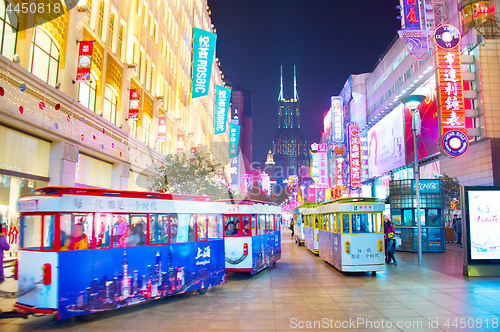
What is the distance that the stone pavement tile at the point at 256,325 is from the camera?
7031mm

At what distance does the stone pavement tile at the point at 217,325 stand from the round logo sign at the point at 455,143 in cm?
2050

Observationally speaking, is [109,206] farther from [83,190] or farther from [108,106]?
[108,106]

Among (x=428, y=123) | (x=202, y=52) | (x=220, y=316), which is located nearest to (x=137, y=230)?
(x=220, y=316)

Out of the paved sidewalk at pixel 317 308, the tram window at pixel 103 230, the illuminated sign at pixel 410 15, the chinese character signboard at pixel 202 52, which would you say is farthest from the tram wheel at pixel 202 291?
the illuminated sign at pixel 410 15

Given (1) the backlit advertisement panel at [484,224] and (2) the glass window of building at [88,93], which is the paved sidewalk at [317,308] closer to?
Result: (1) the backlit advertisement panel at [484,224]

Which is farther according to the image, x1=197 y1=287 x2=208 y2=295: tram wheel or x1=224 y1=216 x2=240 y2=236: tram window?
x1=224 y1=216 x2=240 y2=236: tram window

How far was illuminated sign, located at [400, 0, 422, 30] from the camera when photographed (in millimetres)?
31219

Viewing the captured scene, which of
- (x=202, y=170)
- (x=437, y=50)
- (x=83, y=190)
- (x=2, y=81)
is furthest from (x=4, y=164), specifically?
(x=437, y=50)

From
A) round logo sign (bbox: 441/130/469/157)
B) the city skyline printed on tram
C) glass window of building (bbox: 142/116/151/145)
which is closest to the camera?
the city skyline printed on tram

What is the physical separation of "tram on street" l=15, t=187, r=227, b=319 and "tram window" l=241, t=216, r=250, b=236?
11.1ft

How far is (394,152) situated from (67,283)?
48.3 meters

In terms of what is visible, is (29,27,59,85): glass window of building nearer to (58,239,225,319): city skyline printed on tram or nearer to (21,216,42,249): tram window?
(21,216,42,249): tram window

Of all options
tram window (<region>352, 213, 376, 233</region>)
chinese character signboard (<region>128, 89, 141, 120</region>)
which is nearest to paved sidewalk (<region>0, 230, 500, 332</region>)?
tram window (<region>352, 213, 376, 233</region>)

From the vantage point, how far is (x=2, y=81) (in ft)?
39.4
